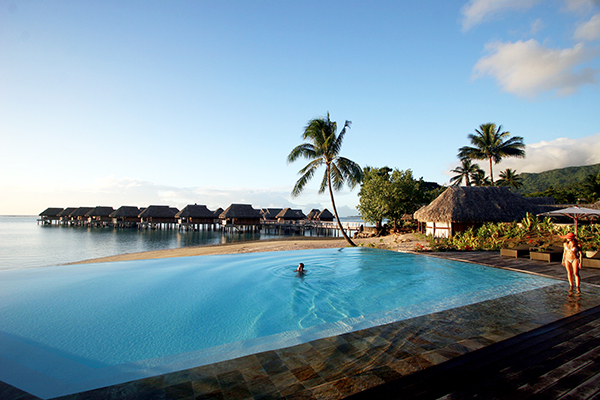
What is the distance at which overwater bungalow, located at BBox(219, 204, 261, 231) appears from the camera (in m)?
41.9

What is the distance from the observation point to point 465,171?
3631cm

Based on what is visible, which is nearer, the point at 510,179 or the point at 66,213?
the point at 510,179

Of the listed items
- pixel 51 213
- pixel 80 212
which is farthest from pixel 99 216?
pixel 51 213

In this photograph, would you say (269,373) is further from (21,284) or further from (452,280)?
(21,284)

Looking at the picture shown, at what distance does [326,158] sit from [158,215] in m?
44.6

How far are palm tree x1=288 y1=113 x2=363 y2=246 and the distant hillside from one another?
3087 inches

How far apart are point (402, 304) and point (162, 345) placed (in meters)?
4.71

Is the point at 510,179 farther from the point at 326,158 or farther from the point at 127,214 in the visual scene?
the point at 127,214

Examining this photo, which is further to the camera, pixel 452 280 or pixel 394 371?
pixel 452 280

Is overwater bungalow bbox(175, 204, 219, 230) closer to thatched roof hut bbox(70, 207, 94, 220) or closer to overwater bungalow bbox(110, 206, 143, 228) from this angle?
overwater bungalow bbox(110, 206, 143, 228)

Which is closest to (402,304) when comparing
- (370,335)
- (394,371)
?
(370,335)

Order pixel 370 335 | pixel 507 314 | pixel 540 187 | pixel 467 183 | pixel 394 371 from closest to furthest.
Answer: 1. pixel 394 371
2. pixel 370 335
3. pixel 507 314
4. pixel 467 183
5. pixel 540 187

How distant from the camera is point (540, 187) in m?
73.0

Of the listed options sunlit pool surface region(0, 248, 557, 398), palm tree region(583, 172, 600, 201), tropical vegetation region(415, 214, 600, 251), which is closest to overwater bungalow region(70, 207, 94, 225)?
sunlit pool surface region(0, 248, 557, 398)
